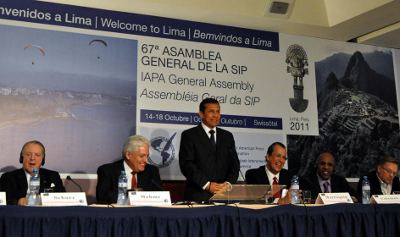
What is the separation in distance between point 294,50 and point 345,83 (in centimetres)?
86

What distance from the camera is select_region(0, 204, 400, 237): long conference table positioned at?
2.45 m

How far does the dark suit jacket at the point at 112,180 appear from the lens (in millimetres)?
3530

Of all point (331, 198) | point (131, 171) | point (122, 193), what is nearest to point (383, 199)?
point (331, 198)

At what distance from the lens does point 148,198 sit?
282 centimetres

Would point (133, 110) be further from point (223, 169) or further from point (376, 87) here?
point (376, 87)

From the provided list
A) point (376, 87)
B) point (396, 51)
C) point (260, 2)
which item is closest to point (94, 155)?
point (260, 2)

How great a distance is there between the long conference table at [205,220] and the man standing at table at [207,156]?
1006mm

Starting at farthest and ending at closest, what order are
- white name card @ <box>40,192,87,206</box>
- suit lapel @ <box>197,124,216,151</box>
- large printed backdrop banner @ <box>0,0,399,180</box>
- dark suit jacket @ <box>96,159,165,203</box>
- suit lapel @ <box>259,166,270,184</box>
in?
1. large printed backdrop banner @ <box>0,0,399,180</box>
2. suit lapel @ <box>259,166,270,184</box>
3. suit lapel @ <box>197,124,216,151</box>
4. dark suit jacket @ <box>96,159,165,203</box>
5. white name card @ <box>40,192,87,206</box>

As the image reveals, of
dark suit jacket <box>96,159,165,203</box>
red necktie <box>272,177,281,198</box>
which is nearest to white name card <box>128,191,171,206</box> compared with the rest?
dark suit jacket <box>96,159,165,203</box>

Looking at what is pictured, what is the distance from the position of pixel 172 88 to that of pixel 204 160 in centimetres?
138

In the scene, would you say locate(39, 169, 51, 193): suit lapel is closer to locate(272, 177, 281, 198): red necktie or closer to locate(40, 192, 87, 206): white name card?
locate(40, 192, 87, 206): white name card

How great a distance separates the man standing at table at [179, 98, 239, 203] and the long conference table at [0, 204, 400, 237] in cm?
101

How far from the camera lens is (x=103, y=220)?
2.55 m

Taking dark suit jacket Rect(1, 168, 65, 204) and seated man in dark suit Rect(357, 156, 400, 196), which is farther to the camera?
seated man in dark suit Rect(357, 156, 400, 196)
